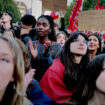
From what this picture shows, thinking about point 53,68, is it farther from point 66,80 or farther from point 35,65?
point 35,65

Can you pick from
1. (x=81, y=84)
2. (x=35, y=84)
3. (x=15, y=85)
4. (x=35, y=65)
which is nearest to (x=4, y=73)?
(x=15, y=85)

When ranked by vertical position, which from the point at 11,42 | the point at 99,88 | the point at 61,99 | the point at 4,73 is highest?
the point at 11,42

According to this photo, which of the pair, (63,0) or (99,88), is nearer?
(99,88)

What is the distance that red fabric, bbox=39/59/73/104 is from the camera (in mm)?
2619

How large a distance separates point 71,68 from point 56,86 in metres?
0.28

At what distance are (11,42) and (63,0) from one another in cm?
400

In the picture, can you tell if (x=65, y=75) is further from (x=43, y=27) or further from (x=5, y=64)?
(x=5, y=64)

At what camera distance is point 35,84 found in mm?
2260

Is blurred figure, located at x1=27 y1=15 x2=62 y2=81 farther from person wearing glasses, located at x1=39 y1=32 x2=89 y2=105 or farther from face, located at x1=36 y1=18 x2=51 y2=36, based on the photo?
person wearing glasses, located at x1=39 y1=32 x2=89 y2=105

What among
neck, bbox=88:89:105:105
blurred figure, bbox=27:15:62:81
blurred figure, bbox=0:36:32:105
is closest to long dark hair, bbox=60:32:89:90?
blurred figure, bbox=27:15:62:81

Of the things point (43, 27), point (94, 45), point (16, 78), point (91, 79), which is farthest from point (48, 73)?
point (94, 45)

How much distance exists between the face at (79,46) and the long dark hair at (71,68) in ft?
0.15

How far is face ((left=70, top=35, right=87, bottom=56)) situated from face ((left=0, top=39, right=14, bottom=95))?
1.44 metres

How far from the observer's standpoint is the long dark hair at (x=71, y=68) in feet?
8.87
